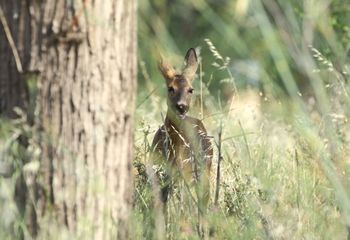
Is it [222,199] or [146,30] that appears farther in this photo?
[222,199]

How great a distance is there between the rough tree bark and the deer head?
3.72m

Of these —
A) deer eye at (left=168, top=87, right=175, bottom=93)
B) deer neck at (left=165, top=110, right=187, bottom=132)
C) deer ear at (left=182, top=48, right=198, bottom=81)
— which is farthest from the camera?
deer ear at (left=182, top=48, right=198, bottom=81)

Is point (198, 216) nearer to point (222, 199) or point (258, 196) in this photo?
point (258, 196)

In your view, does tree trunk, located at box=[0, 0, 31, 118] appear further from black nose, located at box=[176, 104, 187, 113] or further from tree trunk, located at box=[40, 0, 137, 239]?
black nose, located at box=[176, 104, 187, 113]

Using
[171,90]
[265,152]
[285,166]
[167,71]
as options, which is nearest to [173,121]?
[171,90]

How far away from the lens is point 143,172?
6426 mm

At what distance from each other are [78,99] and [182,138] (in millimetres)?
1645

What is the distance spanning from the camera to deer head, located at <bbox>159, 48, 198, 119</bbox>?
28.6ft

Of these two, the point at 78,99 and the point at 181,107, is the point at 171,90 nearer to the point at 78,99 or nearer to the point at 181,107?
the point at 181,107

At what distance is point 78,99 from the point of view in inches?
182

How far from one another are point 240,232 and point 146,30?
1.21 m

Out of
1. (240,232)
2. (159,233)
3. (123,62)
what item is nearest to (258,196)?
(240,232)

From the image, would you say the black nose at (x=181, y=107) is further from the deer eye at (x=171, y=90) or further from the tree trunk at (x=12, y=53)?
the tree trunk at (x=12, y=53)

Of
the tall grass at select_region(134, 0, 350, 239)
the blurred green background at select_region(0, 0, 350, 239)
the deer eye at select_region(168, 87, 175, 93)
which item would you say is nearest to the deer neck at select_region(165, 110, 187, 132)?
the deer eye at select_region(168, 87, 175, 93)
